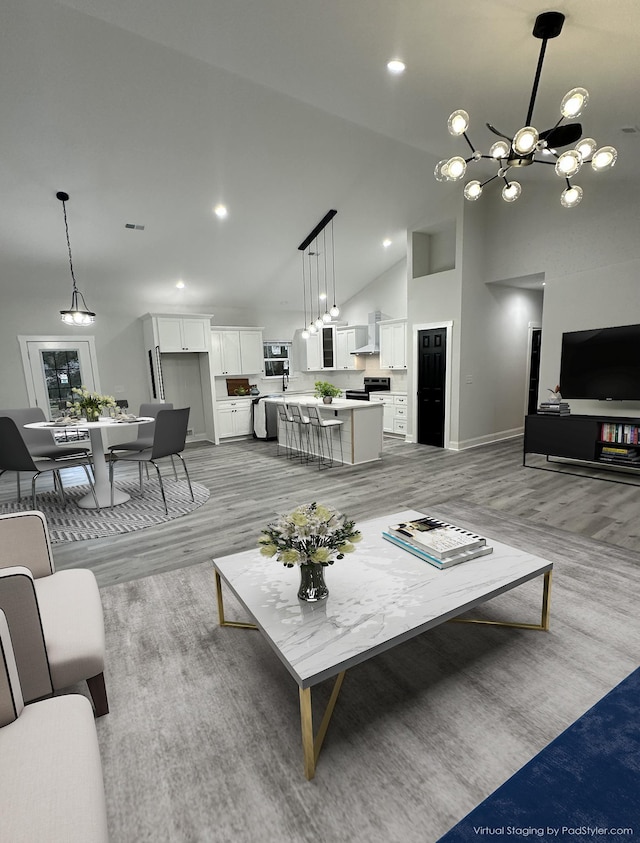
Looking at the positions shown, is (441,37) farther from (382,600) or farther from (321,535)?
(382,600)

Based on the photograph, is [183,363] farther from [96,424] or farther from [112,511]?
[112,511]

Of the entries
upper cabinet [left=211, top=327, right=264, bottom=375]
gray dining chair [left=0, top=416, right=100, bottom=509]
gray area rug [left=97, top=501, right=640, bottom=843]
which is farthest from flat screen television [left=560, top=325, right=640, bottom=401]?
gray dining chair [left=0, top=416, right=100, bottom=509]

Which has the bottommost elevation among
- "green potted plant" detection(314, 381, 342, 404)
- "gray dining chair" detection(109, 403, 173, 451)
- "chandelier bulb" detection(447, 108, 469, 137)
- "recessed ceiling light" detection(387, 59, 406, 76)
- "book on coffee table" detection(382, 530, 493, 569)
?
"book on coffee table" detection(382, 530, 493, 569)

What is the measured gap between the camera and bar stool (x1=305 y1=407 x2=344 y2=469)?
5.70 meters

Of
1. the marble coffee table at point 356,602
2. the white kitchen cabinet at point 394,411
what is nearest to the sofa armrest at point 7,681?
the marble coffee table at point 356,602

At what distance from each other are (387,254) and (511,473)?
4.75 metres

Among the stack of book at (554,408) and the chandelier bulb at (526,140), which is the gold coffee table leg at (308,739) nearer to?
the chandelier bulb at (526,140)

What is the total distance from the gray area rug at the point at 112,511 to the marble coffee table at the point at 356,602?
1.97 m

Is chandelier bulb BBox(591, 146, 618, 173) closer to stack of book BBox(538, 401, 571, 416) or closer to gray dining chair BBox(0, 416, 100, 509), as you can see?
stack of book BBox(538, 401, 571, 416)

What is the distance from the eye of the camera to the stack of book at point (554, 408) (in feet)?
17.0

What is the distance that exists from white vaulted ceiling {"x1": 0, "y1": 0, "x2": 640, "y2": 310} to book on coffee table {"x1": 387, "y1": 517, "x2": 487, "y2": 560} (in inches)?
127

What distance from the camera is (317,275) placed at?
313 inches

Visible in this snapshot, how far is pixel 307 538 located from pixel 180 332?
6.28m

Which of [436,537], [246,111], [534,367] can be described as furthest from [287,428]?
[436,537]
